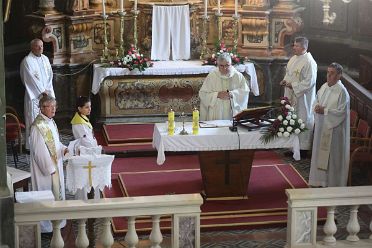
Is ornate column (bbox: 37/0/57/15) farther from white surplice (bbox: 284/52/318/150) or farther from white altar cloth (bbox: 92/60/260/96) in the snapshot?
white surplice (bbox: 284/52/318/150)

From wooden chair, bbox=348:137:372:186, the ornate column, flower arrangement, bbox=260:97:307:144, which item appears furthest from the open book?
the ornate column

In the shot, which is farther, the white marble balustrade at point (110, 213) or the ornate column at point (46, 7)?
the ornate column at point (46, 7)

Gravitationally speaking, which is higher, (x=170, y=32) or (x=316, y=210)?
(x=170, y=32)

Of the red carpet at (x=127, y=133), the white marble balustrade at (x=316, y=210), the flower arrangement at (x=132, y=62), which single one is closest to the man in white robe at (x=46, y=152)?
the white marble balustrade at (x=316, y=210)

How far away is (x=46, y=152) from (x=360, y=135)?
15.7 ft

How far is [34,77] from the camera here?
541 inches

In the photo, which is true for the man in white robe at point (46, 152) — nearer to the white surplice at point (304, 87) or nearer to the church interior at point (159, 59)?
the church interior at point (159, 59)

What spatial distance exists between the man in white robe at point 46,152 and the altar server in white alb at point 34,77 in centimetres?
321

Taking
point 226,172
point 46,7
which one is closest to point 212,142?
point 226,172

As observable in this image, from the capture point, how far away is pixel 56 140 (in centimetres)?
1062

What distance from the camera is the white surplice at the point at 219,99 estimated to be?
12.4 meters

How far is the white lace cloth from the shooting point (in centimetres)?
954

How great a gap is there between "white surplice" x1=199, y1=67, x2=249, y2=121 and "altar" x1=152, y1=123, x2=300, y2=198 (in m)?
0.67

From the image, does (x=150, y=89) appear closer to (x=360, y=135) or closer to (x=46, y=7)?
(x=46, y=7)
